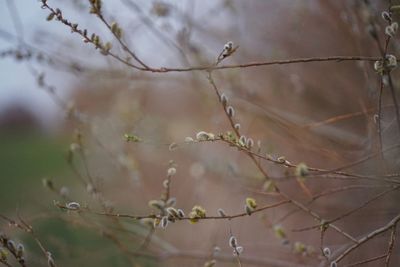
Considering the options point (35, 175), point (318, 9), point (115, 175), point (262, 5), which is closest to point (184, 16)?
point (318, 9)

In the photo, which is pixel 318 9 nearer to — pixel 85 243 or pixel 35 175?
pixel 85 243

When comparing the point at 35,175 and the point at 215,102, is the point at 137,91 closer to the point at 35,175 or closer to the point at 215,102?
the point at 215,102

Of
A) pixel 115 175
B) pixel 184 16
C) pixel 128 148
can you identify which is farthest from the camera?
pixel 115 175

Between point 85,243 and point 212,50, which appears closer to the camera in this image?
point 212,50

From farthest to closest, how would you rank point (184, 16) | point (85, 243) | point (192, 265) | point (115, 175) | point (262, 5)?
point (115, 175) → point (85, 243) → point (262, 5) → point (184, 16) → point (192, 265)

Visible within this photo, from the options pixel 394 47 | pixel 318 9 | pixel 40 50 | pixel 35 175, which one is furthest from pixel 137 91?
pixel 35 175

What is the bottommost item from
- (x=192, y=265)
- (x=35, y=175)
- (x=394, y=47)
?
(x=192, y=265)

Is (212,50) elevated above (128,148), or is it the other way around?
(212,50)

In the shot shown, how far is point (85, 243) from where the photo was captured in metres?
5.79

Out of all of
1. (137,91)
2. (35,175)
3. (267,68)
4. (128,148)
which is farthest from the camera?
(35,175)

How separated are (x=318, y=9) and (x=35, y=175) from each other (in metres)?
9.46

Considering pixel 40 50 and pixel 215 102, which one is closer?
pixel 40 50

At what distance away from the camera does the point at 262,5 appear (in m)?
4.44

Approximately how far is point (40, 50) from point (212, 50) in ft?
4.65
